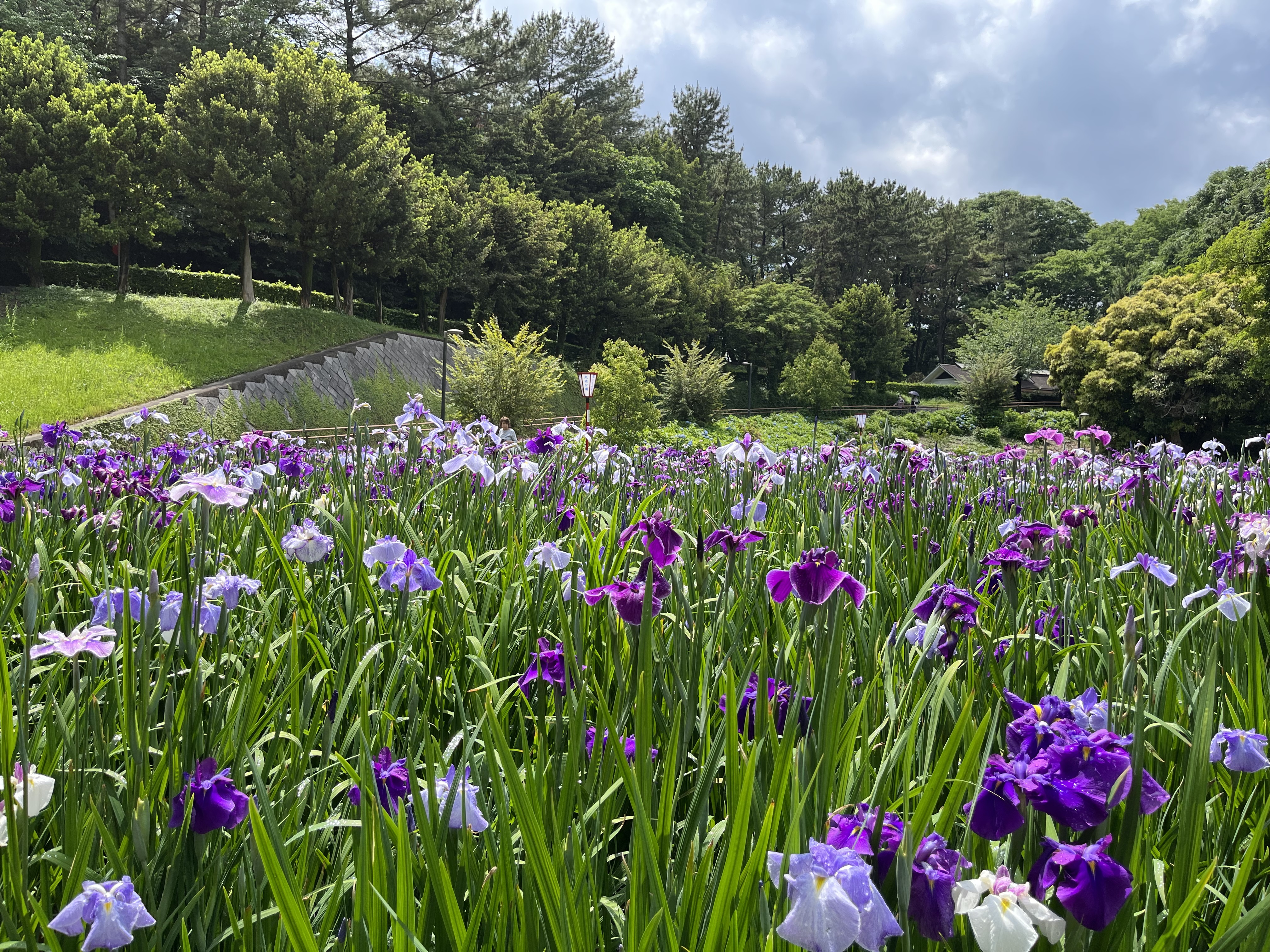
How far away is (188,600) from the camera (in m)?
1.25

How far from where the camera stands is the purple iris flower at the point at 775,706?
1137 millimetres

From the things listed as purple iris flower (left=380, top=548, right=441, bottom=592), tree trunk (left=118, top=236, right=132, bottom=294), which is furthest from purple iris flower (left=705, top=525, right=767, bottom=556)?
tree trunk (left=118, top=236, right=132, bottom=294)

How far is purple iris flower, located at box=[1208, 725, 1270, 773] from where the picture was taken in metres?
0.89

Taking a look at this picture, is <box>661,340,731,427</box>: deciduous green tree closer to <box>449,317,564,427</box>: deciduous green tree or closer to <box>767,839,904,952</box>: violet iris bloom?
<box>449,317,564,427</box>: deciduous green tree

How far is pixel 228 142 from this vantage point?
23.8 meters

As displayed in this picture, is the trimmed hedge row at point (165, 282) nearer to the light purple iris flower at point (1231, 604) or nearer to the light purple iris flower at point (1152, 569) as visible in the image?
the light purple iris flower at point (1152, 569)

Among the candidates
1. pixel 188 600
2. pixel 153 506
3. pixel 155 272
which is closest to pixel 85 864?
pixel 188 600

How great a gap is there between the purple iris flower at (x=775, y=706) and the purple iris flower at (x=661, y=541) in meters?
0.26

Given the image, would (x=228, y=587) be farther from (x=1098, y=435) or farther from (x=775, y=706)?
(x=1098, y=435)

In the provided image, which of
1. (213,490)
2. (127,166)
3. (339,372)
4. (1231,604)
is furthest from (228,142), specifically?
(1231,604)

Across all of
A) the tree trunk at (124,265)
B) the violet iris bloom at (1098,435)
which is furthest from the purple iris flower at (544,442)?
the tree trunk at (124,265)

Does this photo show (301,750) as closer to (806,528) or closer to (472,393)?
(806,528)

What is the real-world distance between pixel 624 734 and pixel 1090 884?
0.70 meters

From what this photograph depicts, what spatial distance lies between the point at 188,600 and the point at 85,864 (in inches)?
16.8
